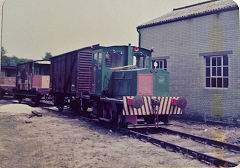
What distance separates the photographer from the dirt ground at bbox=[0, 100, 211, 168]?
4.40 m

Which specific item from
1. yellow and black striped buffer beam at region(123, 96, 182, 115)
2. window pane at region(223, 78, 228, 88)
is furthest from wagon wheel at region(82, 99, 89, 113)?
window pane at region(223, 78, 228, 88)

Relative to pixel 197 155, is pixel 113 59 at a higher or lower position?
higher

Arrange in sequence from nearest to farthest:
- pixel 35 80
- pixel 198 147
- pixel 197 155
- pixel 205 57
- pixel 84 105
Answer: pixel 197 155
pixel 198 147
pixel 205 57
pixel 84 105
pixel 35 80

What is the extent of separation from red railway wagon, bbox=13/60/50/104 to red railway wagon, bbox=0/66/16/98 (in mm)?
2364

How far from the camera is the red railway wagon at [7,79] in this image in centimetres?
1986

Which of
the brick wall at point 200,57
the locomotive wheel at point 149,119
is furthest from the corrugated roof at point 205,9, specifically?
the locomotive wheel at point 149,119

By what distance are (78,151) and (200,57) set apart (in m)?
7.80

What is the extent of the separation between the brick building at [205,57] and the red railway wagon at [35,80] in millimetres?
8620

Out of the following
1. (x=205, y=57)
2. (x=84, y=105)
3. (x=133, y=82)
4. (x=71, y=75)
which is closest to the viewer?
(x=133, y=82)

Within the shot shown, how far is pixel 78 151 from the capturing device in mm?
5133

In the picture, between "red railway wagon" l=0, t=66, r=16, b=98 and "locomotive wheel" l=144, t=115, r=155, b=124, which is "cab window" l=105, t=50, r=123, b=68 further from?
"red railway wagon" l=0, t=66, r=16, b=98

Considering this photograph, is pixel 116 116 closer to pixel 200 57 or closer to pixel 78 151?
pixel 78 151

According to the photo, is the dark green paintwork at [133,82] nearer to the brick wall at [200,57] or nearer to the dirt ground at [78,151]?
the dirt ground at [78,151]

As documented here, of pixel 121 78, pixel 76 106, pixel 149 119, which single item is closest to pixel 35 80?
pixel 76 106
